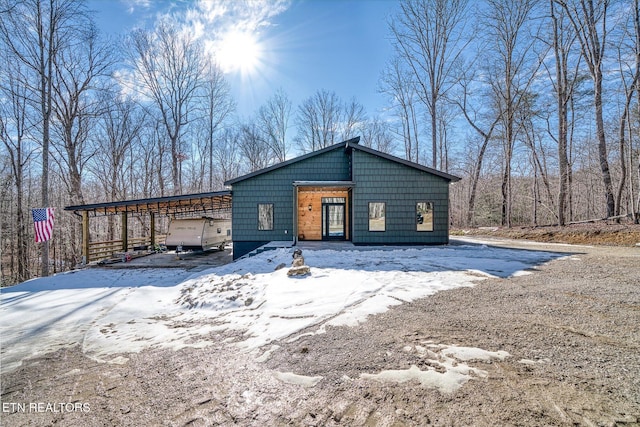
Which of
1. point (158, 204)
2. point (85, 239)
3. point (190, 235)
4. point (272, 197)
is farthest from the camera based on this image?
point (158, 204)

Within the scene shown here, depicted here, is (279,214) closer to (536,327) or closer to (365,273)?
(365,273)

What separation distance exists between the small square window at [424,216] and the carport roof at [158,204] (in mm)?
8455

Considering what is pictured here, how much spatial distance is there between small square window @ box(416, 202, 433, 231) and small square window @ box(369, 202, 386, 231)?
4.93 ft

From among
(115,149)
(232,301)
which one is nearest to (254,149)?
(115,149)

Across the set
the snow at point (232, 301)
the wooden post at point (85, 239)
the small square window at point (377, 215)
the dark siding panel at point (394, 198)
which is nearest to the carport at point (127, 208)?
the wooden post at point (85, 239)

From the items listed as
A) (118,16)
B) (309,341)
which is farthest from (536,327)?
(118,16)

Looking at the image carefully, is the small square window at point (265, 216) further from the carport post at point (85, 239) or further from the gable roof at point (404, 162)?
the carport post at point (85, 239)

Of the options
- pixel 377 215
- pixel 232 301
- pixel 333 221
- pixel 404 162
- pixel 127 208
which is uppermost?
pixel 404 162

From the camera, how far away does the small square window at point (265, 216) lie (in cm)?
1167

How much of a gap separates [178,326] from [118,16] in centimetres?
1577

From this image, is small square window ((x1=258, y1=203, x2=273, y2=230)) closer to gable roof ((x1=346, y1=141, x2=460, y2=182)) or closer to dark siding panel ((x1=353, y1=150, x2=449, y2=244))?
dark siding panel ((x1=353, y1=150, x2=449, y2=244))

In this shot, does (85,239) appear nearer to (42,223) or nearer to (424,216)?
(42,223)

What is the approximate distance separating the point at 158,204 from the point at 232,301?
10.2 m

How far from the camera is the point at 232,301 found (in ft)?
18.2
